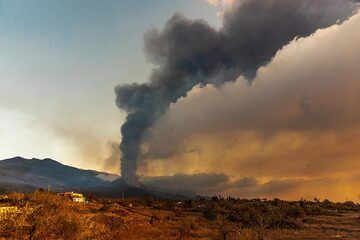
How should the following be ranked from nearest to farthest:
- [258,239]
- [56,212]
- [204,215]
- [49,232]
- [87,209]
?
[49,232] < [56,212] < [258,239] < [87,209] < [204,215]

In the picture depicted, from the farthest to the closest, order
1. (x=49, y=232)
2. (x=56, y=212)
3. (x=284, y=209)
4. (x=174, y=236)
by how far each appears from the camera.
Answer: (x=284, y=209) < (x=174, y=236) < (x=56, y=212) < (x=49, y=232)

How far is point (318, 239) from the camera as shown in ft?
131

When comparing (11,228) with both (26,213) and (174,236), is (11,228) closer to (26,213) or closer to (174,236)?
(26,213)

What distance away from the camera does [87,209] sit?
55.1 m

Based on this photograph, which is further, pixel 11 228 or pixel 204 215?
pixel 204 215

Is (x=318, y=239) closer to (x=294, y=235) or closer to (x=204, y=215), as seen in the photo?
(x=294, y=235)

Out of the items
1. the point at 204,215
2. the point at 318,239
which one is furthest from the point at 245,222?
the point at 318,239

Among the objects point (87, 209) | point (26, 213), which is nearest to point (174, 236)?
point (26, 213)

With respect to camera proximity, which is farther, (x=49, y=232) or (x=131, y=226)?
(x=131, y=226)

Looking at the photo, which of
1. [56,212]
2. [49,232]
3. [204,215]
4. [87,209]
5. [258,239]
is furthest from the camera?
[204,215]

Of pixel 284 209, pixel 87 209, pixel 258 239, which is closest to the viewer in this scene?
pixel 258 239

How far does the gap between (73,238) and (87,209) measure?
26.3 meters

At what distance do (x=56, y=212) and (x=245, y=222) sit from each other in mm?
31808

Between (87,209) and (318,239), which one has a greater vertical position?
(87,209)
